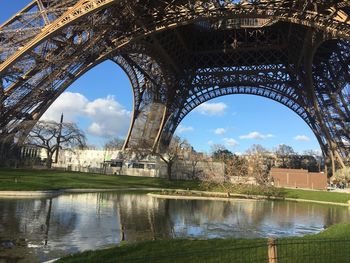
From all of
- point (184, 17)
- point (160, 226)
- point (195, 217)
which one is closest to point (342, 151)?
point (184, 17)

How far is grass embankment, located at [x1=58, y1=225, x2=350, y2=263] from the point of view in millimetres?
9406

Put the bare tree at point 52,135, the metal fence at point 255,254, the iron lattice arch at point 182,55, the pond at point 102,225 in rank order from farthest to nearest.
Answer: the bare tree at point 52,135, the iron lattice arch at point 182,55, the pond at point 102,225, the metal fence at point 255,254

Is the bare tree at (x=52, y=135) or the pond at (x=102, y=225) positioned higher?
the bare tree at (x=52, y=135)

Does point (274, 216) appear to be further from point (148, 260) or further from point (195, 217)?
point (148, 260)

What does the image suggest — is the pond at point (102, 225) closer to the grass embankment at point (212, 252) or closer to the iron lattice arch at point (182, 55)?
the grass embankment at point (212, 252)

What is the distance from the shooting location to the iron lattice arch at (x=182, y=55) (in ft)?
100

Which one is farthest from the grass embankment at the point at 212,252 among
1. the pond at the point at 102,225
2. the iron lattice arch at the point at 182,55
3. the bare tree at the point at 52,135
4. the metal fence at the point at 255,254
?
the bare tree at the point at 52,135

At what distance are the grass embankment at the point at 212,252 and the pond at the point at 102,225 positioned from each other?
1.95 meters

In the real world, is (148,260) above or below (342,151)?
below

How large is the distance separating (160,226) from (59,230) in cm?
412

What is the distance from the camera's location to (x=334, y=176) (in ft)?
183

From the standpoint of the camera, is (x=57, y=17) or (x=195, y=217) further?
(x=57, y=17)

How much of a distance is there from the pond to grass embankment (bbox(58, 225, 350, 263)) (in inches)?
76.7

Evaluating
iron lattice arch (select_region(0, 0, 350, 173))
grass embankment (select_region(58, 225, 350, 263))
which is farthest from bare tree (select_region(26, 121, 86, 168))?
grass embankment (select_region(58, 225, 350, 263))
